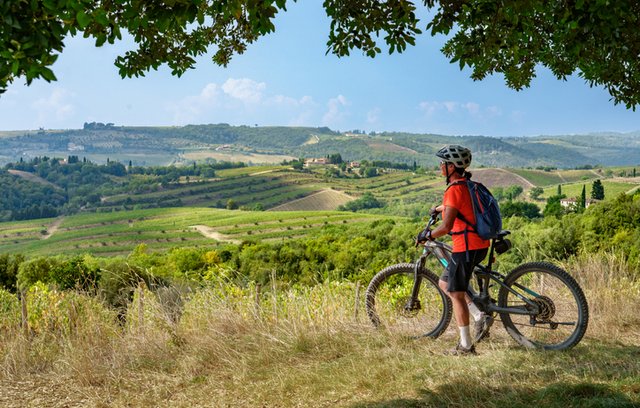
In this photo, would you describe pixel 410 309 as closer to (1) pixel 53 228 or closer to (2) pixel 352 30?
(2) pixel 352 30

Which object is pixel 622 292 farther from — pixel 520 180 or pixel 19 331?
pixel 520 180

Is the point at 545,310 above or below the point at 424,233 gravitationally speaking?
below

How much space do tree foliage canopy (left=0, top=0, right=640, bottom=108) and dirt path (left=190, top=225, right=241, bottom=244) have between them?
Result: 102 m

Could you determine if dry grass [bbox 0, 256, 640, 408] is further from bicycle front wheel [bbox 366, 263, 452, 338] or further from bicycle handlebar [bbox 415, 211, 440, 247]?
bicycle handlebar [bbox 415, 211, 440, 247]

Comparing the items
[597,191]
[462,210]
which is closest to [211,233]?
[597,191]

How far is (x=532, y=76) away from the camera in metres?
12.0

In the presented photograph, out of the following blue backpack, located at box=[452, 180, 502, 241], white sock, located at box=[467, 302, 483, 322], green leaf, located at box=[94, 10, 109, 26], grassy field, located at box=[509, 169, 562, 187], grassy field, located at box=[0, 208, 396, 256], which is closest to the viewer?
green leaf, located at box=[94, 10, 109, 26]

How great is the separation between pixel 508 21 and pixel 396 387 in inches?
173

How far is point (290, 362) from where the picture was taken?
5.67 metres

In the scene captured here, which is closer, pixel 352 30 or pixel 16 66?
pixel 16 66

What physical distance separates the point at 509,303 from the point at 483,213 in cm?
114

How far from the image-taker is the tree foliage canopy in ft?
11.7

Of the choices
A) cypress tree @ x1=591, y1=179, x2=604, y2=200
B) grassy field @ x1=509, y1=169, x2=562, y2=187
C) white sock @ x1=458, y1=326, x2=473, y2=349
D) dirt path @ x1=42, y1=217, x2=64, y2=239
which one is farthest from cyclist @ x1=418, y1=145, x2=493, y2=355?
grassy field @ x1=509, y1=169, x2=562, y2=187

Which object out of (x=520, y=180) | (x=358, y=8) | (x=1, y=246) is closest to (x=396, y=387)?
(x=358, y=8)
